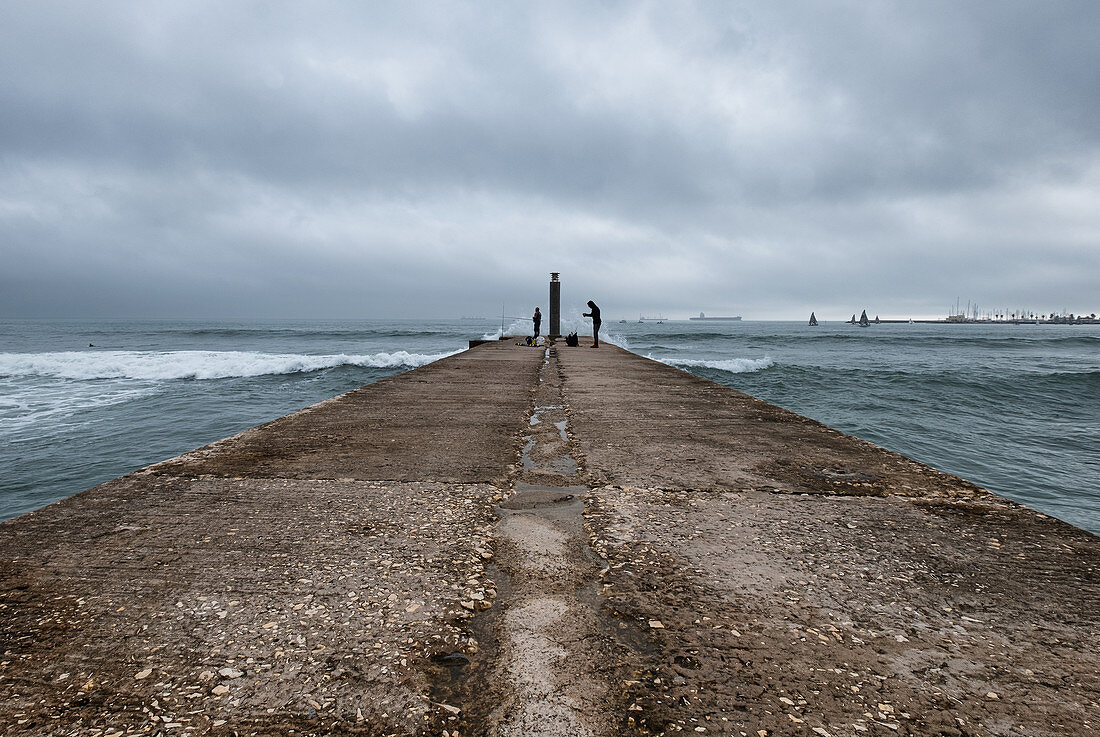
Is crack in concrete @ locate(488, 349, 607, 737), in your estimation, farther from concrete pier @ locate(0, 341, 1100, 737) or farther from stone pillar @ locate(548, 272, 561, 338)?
stone pillar @ locate(548, 272, 561, 338)

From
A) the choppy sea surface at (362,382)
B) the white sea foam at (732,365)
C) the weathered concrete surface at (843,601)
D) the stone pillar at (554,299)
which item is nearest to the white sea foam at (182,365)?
the choppy sea surface at (362,382)

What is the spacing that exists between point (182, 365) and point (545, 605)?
1948 cm

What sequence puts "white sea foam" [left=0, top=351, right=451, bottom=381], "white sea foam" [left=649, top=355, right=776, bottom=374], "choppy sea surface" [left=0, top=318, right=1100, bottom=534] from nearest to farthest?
"choppy sea surface" [left=0, top=318, right=1100, bottom=534] < "white sea foam" [left=0, top=351, right=451, bottom=381] < "white sea foam" [left=649, top=355, right=776, bottom=374]

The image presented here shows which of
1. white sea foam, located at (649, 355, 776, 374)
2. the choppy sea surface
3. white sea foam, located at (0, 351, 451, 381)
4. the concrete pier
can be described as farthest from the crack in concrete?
white sea foam, located at (649, 355, 776, 374)

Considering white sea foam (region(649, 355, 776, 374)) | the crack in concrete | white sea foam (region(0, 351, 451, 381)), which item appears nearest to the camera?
the crack in concrete

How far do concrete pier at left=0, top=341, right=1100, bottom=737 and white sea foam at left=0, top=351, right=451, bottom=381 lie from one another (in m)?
14.2

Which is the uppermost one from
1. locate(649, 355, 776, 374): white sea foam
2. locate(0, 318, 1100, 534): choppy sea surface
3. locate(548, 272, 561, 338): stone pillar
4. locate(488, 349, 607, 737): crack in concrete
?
locate(548, 272, 561, 338): stone pillar

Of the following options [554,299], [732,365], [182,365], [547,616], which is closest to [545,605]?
[547,616]

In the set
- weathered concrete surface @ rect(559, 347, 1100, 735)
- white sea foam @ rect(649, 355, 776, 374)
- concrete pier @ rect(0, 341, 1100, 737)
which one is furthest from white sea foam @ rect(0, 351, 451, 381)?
weathered concrete surface @ rect(559, 347, 1100, 735)

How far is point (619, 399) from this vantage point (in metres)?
5.80

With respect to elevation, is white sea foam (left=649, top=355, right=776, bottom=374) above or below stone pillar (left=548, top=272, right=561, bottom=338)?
below

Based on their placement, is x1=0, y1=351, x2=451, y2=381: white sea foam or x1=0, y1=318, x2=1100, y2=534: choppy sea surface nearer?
x1=0, y1=318, x2=1100, y2=534: choppy sea surface

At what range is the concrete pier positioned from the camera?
4.07 ft

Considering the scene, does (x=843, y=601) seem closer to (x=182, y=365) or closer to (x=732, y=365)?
(x=732, y=365)
